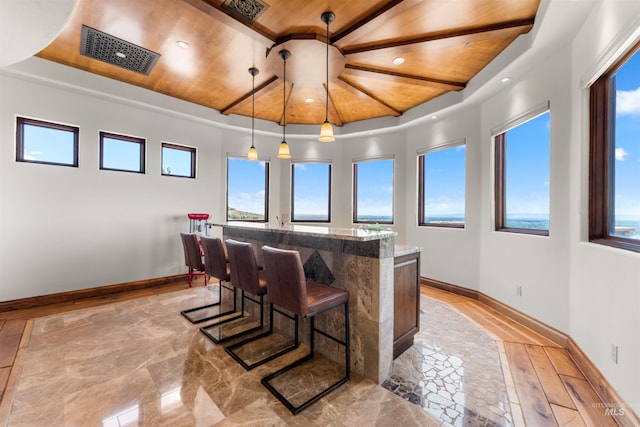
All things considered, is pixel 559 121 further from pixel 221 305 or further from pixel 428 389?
pixel 221 305

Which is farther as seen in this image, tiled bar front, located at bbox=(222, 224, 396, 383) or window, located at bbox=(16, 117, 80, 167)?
window, located at bbox=(16, 117, 80, 167)

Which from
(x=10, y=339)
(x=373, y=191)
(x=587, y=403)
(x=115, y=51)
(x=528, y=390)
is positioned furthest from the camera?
(x=373, y=191)

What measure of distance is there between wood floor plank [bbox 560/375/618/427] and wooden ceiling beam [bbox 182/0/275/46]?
389 cm

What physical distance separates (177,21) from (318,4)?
4.43 ft

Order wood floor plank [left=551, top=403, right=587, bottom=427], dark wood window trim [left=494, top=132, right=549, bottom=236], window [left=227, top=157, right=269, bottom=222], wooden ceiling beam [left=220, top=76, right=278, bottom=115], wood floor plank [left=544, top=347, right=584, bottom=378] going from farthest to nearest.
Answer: window [left=227, top=157, right=269, bottom=222] < wooden ceiling beam [left=220, top=76, right=278, bottom=115] < dark wood window trim [left=494, top=132, right=549, bottom=236] < wood floor plank [left=544, top=347, right=584, bottom=378] < wood floor plank [left=551, top=403, right=587, bottom=427]

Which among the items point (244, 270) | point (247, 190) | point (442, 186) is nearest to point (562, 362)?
point (244, 270)

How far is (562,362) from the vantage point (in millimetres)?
2285

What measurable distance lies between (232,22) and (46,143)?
3.20 meters

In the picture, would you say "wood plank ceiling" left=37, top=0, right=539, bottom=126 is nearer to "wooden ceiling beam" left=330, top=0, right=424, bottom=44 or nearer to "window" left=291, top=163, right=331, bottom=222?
"wooden ceiling beam" left=330, top=0, right=424, bottom=44

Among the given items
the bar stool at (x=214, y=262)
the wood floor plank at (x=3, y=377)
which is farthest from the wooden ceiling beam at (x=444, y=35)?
the wood floor plank at (x=3, y=377)

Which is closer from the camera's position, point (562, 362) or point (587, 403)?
point (587, 403)

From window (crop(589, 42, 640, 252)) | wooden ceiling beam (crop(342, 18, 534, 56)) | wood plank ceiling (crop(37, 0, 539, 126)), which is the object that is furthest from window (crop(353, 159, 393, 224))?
window (crop(589, 42, 640, 252))

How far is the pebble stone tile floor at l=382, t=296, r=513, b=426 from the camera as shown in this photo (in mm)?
1722

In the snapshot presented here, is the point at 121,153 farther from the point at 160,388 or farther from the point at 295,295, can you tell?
the point at 295,295
